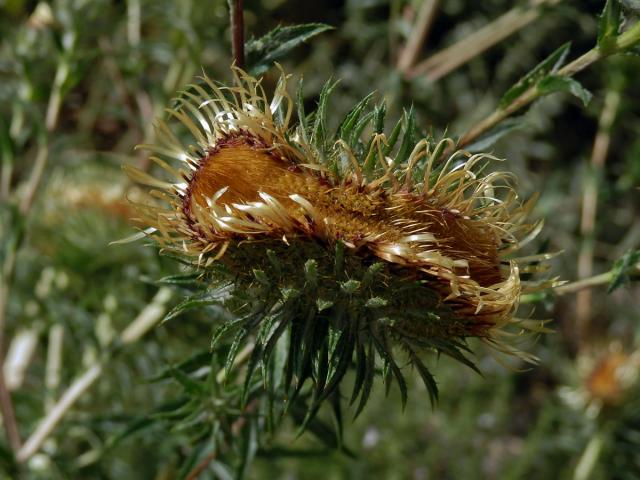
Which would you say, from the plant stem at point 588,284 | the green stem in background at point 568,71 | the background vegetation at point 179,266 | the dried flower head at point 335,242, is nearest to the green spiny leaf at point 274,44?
the background vegetation at point 179,266

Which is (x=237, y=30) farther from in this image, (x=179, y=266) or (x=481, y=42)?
(x=481, y=42)

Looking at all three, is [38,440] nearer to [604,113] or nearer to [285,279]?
[285,279]

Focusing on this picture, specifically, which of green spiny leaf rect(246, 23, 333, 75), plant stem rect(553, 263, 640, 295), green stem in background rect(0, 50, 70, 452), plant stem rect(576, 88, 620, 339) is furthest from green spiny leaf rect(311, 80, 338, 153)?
plant stem rect(576, 88, 620, 339)

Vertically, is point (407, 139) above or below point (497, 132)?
above

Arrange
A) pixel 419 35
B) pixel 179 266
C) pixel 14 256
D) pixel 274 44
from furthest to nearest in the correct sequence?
1. pixel 419 35
2. pixel 14 256
3. pixel 179 266
4. pixel 274 44

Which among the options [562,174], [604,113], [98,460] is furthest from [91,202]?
[562,174]

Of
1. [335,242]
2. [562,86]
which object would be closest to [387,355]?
[335,242]
